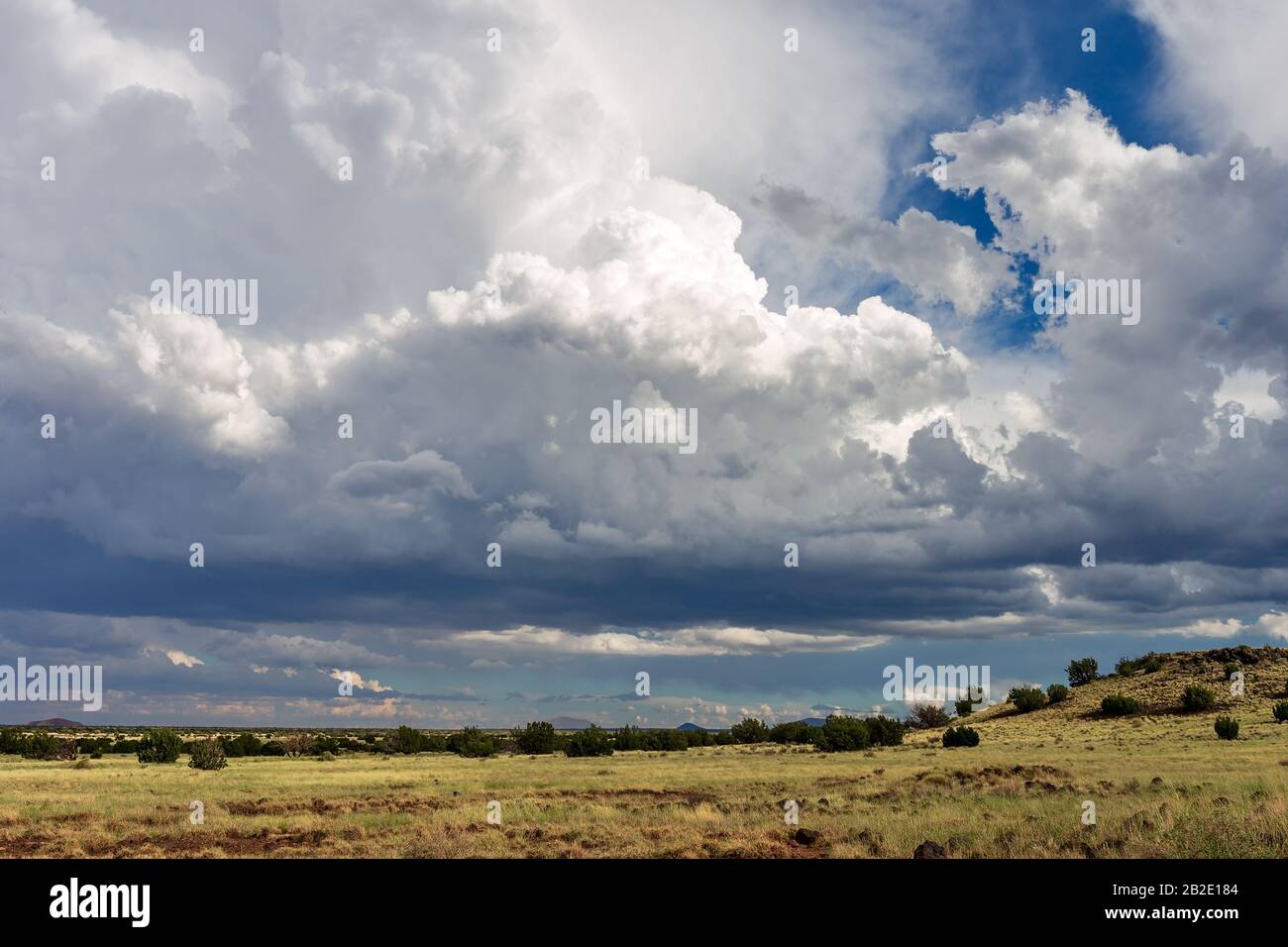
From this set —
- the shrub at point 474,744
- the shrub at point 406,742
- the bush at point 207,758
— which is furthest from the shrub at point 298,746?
the bush at point 207,758

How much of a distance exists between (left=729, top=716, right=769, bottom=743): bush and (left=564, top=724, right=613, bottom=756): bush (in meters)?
21.0

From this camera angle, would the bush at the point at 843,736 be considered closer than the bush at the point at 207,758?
No

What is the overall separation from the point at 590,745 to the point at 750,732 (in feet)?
80.7

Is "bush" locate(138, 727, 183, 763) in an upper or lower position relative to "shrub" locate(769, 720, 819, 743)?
upper

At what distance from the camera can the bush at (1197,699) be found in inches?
3049

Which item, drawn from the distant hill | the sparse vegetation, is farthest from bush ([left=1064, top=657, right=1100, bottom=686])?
the sparse vegetation

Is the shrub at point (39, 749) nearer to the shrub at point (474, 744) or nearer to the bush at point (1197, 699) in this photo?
the shrub at point (474, 744)

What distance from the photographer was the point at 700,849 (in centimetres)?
2095

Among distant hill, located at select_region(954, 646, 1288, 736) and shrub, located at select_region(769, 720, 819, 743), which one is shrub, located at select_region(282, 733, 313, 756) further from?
distant hill, located at select_region(954, 646, 1288, 736)

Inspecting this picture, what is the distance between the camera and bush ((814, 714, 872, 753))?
71.4m

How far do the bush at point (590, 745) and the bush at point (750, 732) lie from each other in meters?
21.0

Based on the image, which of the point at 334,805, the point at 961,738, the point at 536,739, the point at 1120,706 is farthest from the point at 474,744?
the point at 1120,706
